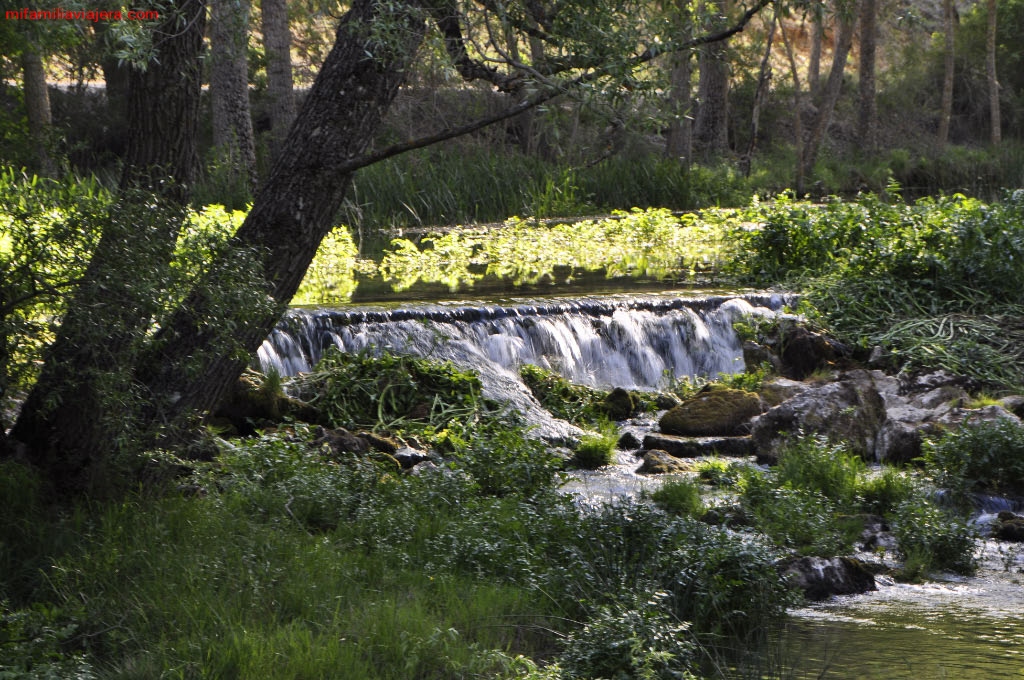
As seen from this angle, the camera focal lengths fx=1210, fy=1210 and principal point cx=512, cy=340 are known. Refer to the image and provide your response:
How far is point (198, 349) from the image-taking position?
19.7 feet

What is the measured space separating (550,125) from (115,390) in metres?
2.58

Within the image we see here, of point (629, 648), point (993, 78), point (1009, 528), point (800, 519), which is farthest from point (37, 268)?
point (993, 78)

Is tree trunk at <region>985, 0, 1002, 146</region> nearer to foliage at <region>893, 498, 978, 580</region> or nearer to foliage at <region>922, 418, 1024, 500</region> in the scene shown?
foliage at <region>922, 418, 1024, 500</region>

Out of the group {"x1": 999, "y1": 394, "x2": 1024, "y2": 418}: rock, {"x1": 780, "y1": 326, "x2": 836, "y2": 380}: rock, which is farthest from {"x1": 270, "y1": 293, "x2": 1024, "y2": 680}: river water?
{"x1": 999, "y1": 394, "x2": 1024, "y2": 418}: rock

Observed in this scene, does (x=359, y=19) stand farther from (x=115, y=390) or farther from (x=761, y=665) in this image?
(x=761, y=665)

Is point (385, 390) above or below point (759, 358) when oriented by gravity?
above

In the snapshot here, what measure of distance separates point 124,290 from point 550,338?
23.3 feet

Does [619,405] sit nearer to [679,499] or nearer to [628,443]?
[628,443]

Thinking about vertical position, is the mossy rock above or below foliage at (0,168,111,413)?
below

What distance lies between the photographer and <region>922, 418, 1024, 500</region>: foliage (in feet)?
27.3

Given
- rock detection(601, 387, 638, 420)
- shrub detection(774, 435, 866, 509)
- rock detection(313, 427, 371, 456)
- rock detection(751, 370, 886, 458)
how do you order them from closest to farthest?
shrub detection(774, 435, 866, 509) < rock detection(313, 427, 371, 456) < rock detection(751, 370, 886, 458) < rock detection(601, 387, 638, 420)

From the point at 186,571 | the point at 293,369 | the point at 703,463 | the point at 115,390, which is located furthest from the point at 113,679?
the point at 293,369

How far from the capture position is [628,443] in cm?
998

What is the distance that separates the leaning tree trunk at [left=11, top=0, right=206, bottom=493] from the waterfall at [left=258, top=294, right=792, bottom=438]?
401 cm
